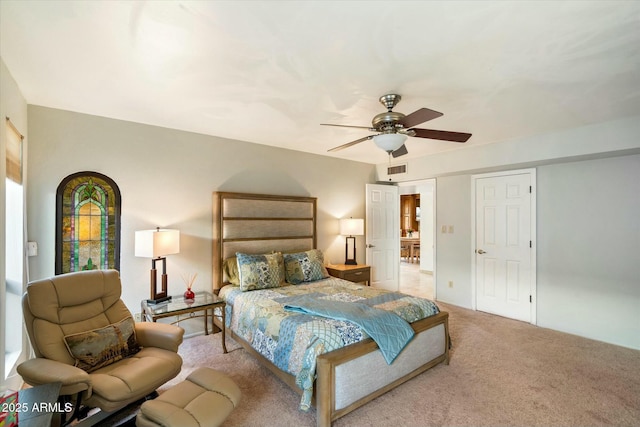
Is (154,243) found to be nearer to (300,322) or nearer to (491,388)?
(300,322)

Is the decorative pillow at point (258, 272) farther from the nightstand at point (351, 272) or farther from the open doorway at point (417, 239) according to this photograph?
the open doorway at point (417, 239)

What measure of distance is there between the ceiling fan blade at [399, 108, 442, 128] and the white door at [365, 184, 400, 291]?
3.12m

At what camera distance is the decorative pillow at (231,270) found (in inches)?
148

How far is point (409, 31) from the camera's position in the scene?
1.75 meters

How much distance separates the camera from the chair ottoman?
5.41 ft

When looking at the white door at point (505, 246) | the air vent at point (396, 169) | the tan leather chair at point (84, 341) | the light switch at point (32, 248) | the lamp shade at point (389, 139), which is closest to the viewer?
the tan leather chair at point (84, 341)

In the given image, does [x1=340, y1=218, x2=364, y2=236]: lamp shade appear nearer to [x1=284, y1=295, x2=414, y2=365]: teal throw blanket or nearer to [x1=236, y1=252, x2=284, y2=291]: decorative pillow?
[x1=236, y1=252, x2=284, y2=291]: decorative pillow

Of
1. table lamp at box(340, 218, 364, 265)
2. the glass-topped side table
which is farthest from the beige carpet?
table lamp at box(340, 218, 364, 265)

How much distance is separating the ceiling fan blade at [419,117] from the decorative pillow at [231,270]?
262cm

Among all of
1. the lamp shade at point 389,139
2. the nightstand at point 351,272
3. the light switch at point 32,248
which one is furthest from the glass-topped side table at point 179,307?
the lamp shade at point 389,139

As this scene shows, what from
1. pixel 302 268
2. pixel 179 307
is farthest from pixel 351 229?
pixel 179 307

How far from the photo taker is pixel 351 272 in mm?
4660

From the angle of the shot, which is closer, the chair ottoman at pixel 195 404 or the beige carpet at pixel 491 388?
the chair ottoman at pixel 195 404

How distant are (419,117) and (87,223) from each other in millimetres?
3393
